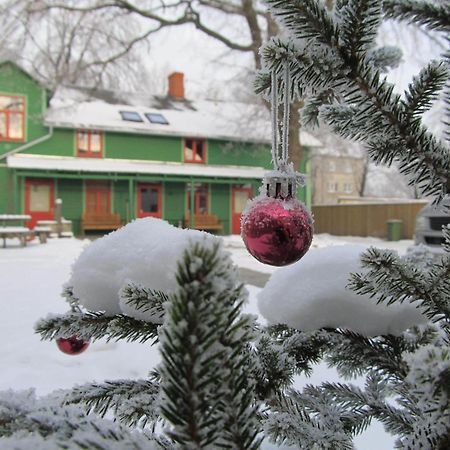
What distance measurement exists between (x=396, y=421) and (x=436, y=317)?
0.93 ft

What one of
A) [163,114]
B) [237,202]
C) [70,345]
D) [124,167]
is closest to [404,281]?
[70,345]

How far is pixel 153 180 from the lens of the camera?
17875mm

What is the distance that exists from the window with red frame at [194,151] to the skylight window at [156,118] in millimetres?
1270

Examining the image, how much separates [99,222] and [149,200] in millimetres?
2563

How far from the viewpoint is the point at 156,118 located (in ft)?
61.5

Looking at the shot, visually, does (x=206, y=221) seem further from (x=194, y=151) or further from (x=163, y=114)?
(x=163, y=114)

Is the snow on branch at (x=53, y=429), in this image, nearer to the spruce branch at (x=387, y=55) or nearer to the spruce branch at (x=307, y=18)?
the spruce branch at (x=307, y=18)

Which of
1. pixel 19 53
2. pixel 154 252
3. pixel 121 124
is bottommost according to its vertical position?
pixel 154 252

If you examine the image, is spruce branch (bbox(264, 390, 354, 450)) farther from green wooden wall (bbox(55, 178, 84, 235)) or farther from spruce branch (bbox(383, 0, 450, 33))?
green wooden wall (bbox(55, 178, 84, 235))

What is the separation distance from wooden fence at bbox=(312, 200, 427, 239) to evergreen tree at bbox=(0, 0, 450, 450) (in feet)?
56.1

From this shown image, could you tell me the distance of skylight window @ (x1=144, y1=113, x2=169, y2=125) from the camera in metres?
18.5

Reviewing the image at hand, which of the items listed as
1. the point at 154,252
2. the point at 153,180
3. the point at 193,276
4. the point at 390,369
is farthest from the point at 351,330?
the point at 153,180

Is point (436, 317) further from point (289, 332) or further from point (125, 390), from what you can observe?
point (125, 390)

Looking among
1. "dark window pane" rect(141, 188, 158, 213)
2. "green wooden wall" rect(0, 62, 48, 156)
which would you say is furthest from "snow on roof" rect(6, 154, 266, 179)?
"dark window pane" rect(141, 188, 158, 213)
